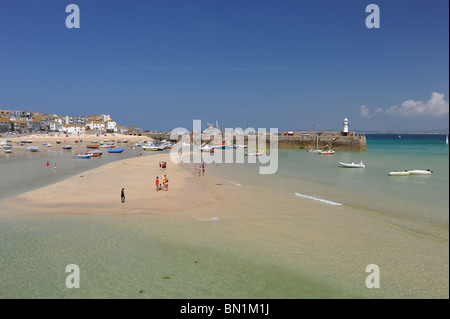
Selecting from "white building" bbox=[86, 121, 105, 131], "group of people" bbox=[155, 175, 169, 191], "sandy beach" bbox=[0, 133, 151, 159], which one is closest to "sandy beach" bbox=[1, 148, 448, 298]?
"group of people" bbox=[155, 175, 169, 191]

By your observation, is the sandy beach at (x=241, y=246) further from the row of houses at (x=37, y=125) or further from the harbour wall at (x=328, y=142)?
the row of houses at (x=37, y=125)

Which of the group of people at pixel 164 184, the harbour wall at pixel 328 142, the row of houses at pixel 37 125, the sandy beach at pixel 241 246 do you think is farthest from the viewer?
the row of houses at pixel 37 125

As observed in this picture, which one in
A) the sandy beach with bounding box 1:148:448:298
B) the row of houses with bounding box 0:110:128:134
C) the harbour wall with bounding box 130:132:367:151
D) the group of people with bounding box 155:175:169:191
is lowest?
the sandy beach with bounding box 1:148:448:298

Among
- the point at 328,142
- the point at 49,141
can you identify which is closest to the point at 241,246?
the point at 328,142

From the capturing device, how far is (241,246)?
1183cm

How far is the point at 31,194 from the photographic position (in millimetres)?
21125

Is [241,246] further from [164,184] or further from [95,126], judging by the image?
[95,126]

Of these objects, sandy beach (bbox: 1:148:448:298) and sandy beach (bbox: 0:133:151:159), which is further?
sandy beach (bbox: 0:133:151:159)

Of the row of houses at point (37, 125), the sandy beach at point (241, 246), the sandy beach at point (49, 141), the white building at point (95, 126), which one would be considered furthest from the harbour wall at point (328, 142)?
the white building at point (95, 126)

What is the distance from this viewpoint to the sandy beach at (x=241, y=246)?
8.74 m

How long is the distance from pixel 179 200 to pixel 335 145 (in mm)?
67611

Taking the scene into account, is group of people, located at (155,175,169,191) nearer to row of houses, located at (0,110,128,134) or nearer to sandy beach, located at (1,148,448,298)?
sandy beach, located at (1,148,448,298)

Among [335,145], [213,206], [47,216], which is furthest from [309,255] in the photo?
[335,145]

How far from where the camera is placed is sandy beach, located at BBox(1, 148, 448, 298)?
874 centimetres
